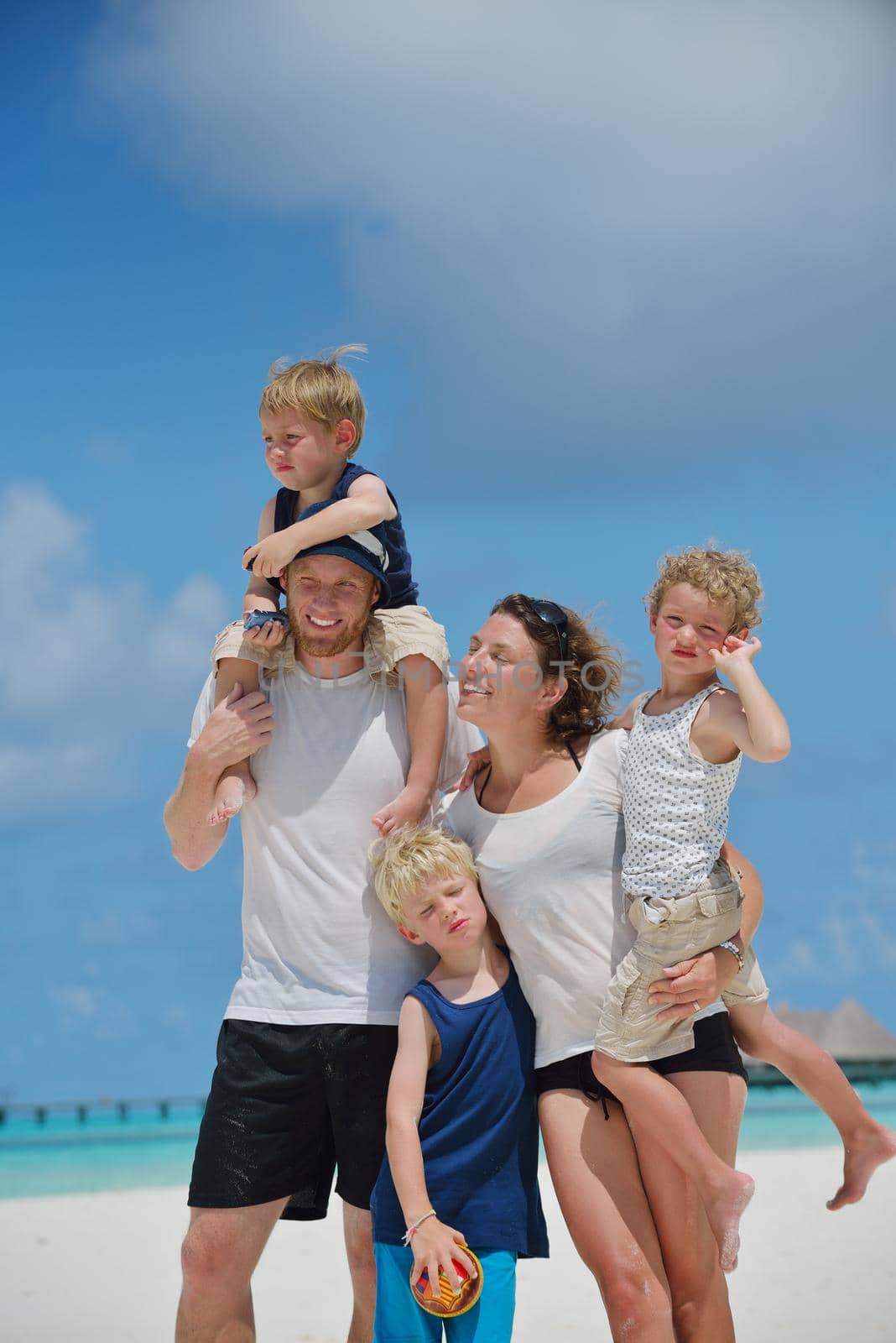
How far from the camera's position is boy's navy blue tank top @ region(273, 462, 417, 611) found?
412 centimetres

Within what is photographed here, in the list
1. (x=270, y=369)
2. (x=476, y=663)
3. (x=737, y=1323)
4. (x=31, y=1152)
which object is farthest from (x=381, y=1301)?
(x=31, y=1152)

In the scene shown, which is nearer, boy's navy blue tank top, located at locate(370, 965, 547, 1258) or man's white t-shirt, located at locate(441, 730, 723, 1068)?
boy's navy blue tank top, located at locate(370, 965, 547, 1258)

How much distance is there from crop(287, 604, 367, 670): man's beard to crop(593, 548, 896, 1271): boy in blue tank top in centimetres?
87

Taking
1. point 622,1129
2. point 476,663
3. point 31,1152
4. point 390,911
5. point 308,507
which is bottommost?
point 31,1152

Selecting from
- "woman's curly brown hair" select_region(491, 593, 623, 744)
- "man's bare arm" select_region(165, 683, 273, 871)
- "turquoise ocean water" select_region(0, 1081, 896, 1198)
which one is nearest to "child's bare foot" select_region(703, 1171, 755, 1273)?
"woman's curly brown hair" select_region(491, 593, 623, 744)

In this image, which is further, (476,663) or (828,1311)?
(828,1311)

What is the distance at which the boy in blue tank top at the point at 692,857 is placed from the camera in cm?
338

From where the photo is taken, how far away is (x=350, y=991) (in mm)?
3771

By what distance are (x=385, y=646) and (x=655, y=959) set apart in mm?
1210

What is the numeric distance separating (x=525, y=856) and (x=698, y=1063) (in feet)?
→ 2.36

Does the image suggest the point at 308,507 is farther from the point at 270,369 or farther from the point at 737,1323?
the point at 737,1323

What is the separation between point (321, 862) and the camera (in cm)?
387

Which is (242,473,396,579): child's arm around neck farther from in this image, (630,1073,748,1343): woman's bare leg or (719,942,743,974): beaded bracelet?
(630,1073,748,1343): woman's bare leg

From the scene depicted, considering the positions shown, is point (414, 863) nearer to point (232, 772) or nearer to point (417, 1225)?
point (232, 772)
